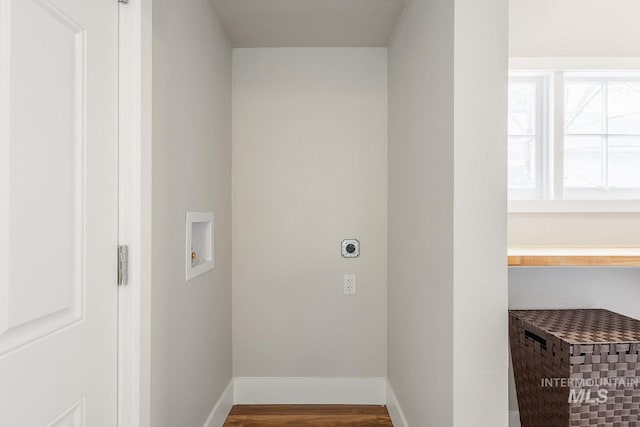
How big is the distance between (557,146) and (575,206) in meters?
0.31

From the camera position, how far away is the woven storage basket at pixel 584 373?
1.33 metres

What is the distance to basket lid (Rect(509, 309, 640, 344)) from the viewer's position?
55.2 inches

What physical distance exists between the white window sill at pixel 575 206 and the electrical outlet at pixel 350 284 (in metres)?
1.04

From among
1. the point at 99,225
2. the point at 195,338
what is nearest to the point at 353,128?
the point at 195,338

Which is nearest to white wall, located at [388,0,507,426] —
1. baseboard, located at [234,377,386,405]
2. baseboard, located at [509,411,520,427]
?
baseboard, located at [509,411,520,427]

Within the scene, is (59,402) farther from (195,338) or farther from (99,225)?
(195,338)

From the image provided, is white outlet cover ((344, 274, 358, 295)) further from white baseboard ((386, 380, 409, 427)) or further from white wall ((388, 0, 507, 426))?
white wall ((388, 0, 507, 426))

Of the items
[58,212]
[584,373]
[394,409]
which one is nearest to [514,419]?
[394,409]

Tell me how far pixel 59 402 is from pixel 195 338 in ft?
3.11

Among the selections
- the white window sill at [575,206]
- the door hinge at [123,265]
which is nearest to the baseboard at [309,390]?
the white window sill at [575,206]

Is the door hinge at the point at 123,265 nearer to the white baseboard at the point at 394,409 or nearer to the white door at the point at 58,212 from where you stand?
the white door at the point at 58,212

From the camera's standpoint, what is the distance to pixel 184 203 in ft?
5.72

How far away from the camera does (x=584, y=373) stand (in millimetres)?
1336

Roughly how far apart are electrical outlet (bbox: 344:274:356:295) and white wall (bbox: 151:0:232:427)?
0.74 meters
